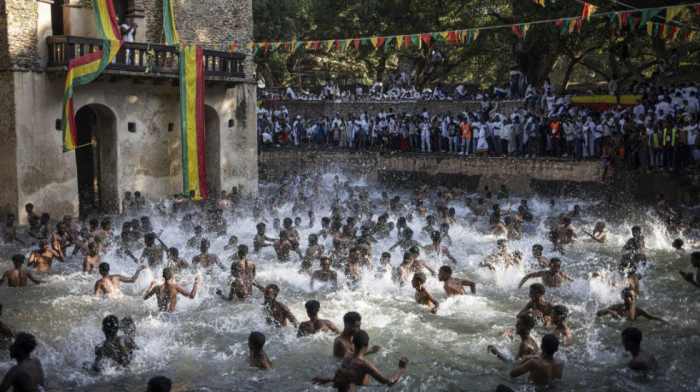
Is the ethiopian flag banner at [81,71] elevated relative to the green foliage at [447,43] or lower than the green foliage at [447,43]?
lower

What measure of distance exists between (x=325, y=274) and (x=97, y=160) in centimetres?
1116

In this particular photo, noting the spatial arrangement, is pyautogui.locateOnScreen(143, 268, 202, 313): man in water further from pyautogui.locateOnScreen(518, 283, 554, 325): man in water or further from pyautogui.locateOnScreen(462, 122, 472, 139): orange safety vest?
pyautogui.locateOnScreen(462, 122, 472, 139): orange safety vest

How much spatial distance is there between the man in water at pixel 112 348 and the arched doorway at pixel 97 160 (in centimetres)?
1140

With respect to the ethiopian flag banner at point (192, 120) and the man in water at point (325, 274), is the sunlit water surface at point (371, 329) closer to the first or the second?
the man in water at point (325, 274)

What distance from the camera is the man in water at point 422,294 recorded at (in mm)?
9930

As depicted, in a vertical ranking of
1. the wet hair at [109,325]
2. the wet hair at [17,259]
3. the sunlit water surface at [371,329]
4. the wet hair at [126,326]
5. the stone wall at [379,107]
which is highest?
the stone wall at [379,107]

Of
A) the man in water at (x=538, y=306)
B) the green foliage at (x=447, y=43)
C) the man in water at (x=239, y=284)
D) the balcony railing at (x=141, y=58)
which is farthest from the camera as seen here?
the green foliage at (x=447, y=43)

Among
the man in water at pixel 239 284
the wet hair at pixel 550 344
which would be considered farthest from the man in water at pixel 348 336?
the man in water at pixel 239 284

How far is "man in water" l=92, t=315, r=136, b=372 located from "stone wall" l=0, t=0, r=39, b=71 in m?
10.8

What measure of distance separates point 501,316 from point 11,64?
1251 centimetres

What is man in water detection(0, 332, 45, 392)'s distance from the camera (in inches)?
267

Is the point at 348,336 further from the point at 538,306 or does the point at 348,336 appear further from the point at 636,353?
the point at 636,353

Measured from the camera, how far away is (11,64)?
Result: 1627 centimetres

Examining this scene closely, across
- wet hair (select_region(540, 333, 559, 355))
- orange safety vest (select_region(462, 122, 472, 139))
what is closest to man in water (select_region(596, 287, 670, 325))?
wet hair (select_region(540, 333, 559, 355))
